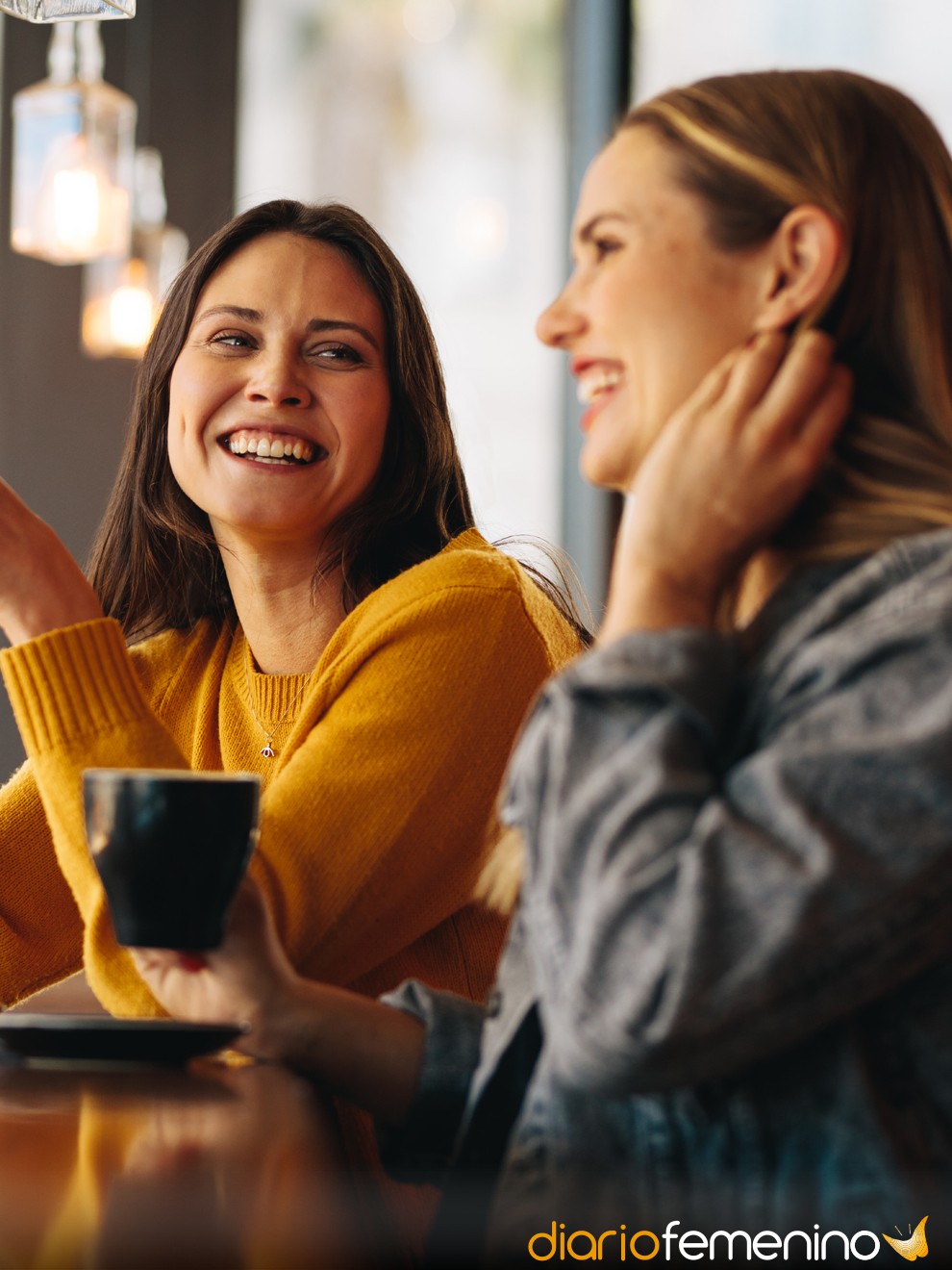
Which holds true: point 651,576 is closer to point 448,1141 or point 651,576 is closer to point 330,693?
point 448,1141

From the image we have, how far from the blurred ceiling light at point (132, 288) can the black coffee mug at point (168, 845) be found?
3018 mm

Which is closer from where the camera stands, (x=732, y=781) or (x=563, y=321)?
(x=732, y=781)

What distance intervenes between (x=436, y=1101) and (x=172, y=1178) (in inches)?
14.7

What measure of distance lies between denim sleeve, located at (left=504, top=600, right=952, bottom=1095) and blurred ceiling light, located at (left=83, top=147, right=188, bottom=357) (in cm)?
314

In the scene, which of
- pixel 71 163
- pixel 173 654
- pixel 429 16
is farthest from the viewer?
pixel 429 16

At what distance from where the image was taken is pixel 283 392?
1494 millimetres

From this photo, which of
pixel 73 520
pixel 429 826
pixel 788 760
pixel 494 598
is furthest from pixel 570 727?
pixel 73 520

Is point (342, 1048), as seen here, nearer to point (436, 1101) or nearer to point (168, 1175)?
point (436, 1101)

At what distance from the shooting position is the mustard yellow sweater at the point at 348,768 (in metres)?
1.16

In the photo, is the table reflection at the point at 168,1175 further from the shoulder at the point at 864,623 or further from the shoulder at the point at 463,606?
the shoulder at the point at 463,606

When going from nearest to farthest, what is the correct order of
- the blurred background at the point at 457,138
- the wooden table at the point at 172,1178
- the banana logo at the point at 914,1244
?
the wooden table at the point at 172,1178
the banana logo at the point at 914,1244
the blurred background at the point at 457,138

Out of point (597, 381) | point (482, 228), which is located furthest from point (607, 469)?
point (482, 228)

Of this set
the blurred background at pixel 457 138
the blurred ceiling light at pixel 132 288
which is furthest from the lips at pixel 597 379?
the blurred background at pixel 457 138

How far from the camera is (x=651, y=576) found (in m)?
0.80
